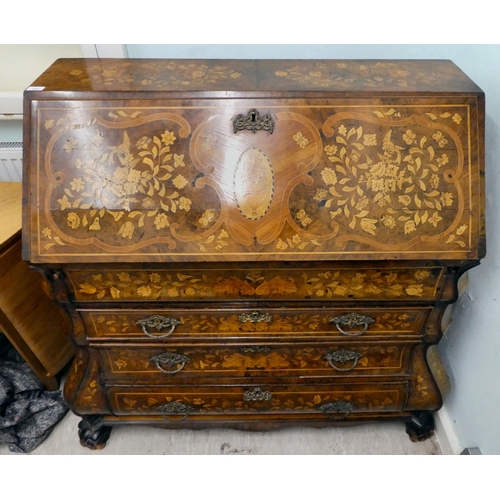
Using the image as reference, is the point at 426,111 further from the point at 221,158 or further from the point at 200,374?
the point at 200,374

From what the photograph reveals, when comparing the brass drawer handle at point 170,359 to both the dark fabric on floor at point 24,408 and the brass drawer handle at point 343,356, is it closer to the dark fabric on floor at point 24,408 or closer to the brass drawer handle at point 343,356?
the brass drawer handle at point 343,356

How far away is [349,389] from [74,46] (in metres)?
1.60

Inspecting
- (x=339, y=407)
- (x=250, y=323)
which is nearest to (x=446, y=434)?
(x=339, y=407)

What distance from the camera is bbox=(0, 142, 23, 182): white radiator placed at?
65.4 inches

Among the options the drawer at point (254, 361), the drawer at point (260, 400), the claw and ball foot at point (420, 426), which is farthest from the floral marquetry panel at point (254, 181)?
the claw and ball foot at point (420, 426)

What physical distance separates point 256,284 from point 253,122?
1.38ft

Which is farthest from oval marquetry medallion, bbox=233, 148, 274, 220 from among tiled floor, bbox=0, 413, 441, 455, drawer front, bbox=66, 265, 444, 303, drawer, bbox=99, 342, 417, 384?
tiled floor, bbox=0, 413, 441, 455

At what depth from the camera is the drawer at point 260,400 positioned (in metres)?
1.32

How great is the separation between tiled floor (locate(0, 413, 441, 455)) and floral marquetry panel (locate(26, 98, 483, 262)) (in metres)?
0.86

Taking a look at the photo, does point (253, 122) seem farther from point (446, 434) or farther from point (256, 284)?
point (446, 434)

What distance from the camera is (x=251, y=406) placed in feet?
4.49

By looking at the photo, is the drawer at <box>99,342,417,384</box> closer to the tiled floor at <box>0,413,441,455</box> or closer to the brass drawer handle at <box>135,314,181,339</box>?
the brass drawer handle at <box>135,314,181,339</box>

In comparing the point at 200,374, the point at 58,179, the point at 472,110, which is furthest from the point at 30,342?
the point at 472,110

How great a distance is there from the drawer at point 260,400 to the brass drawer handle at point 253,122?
2.71 ft
